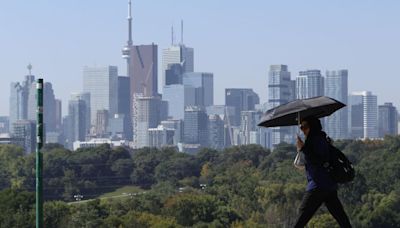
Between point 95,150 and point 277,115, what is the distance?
319 feet

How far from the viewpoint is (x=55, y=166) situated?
326ft

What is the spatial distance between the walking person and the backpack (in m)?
0.04

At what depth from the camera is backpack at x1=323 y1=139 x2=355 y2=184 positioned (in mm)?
10258

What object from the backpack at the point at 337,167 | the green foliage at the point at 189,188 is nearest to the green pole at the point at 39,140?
the backpack at the point at 337,167

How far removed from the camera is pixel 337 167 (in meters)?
10.3

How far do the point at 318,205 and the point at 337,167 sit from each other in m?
0.43

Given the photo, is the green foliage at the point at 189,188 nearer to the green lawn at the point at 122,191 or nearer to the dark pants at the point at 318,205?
the green lawn at the point at 122,191

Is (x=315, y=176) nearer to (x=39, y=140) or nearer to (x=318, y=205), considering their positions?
(x=318, y=205)

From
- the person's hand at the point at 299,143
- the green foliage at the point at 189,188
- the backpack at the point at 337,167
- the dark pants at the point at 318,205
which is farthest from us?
the green foliage at the point at 189,188

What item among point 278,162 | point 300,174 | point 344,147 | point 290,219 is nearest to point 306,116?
point 290,219

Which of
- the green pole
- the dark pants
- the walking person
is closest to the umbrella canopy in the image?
the walking person

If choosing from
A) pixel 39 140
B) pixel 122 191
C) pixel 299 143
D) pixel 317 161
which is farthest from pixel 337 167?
pixel 122 191

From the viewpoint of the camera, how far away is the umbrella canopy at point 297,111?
10.4 metres

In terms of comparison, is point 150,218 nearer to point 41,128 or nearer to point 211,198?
point 211,198
